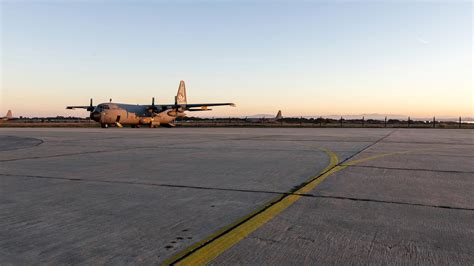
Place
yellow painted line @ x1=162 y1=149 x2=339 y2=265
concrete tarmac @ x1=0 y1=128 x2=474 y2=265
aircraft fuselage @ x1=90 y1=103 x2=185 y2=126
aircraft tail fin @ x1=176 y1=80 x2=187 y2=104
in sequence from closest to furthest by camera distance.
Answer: yellow painted line @ x1=162 y1=149 x2=339 y2=265
concrete tarmac @ x1=0 y1=128 x2=474 y2=265
aircraft fuselage @ x1=90 y1=103 x2=185 y2=126
aircraft tail fin @ x1=176 y1=80 x2=187 y2=104

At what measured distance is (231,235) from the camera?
327 cm

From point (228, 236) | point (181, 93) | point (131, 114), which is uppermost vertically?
point (181, 93)

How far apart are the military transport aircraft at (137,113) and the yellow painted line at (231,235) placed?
31740 millimetres

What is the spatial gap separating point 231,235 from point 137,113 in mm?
36745

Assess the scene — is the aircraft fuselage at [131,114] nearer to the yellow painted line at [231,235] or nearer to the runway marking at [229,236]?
the runway marking at [229,236]

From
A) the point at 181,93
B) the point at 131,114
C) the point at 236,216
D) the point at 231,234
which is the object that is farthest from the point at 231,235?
the point at 181,93

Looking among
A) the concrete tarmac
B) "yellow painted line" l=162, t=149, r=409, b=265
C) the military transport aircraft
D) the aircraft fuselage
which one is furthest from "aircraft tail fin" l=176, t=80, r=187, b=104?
"yellow painted line" l=162, t=149, r=409, b=265

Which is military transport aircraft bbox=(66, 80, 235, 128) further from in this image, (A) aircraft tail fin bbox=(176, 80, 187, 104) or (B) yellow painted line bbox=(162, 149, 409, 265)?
(B) yellow painted line bbox=(162, 149, 409, 265)

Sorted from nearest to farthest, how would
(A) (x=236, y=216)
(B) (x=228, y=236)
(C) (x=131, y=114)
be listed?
(B) (x=228, y=236)
(A) (x=236, y=216)
(C) (x=131, y=114)

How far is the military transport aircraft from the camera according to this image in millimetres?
33250

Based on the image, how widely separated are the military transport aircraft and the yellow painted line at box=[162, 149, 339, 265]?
3174cm

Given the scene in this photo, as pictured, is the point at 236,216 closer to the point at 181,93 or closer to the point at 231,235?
the point at 231,235

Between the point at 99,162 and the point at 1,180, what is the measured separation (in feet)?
8.82

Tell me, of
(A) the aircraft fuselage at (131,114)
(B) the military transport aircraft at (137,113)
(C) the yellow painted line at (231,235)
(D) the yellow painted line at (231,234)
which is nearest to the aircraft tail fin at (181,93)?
(B) the military transport aircraft at (137,113)
